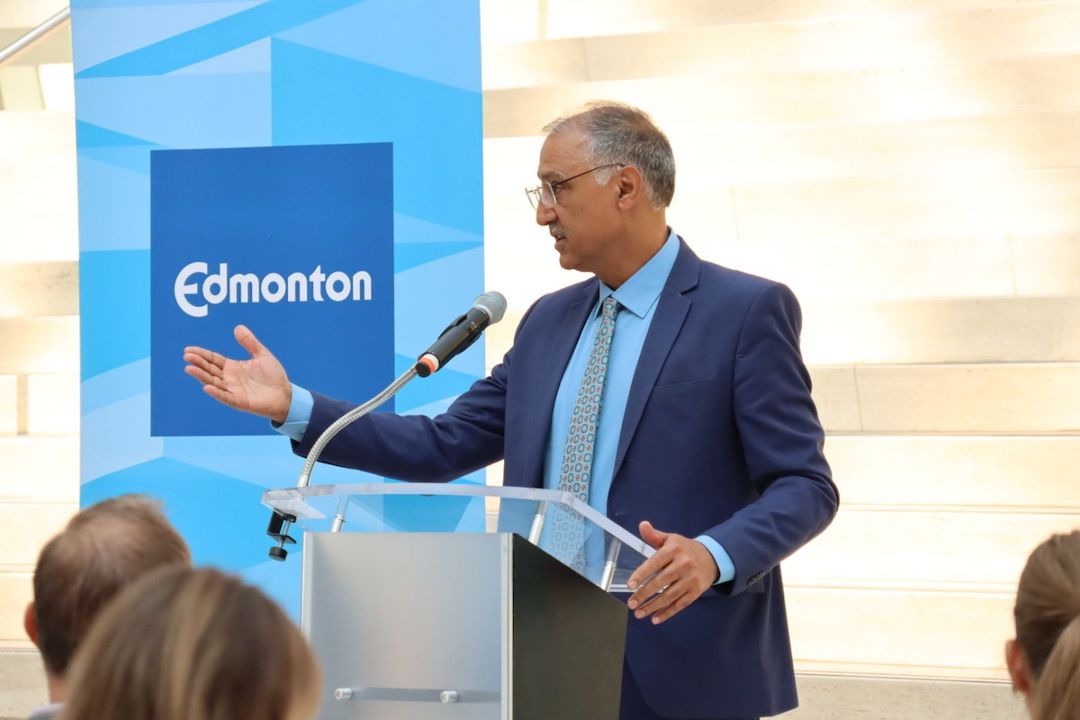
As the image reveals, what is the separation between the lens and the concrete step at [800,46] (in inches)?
179

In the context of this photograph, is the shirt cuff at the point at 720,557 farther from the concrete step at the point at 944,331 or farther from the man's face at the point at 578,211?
the concrete step at the point at 944,331

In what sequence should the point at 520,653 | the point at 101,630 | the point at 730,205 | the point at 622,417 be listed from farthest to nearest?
the point at 730,205 → the point at 622,417 → the point at 520,653 → the point at 101,630

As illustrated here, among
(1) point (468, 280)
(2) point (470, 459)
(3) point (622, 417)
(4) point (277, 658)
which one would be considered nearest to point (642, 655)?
(3) point (622, 417)

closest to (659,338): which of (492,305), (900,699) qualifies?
(492,305)

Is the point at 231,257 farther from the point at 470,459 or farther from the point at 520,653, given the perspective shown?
the point at 520,653

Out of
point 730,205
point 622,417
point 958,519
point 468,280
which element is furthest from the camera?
point 730,205

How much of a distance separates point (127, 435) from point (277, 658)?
2.10 m

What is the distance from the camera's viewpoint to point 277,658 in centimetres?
89

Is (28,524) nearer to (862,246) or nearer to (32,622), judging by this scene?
(862,246)

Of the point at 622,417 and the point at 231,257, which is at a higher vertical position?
the point at 231,257

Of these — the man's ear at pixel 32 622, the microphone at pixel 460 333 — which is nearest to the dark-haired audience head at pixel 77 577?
the man's ear at pixel 32 622

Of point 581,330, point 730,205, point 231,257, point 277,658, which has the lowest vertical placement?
point 277,658

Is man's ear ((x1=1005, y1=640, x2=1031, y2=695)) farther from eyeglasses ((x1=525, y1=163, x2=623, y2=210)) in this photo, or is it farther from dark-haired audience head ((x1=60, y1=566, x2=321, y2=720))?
eyeglasses ((x1=525, y1=163, x2=623, y2=210))

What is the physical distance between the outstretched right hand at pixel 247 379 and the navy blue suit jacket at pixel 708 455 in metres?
0.06
